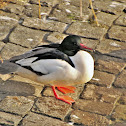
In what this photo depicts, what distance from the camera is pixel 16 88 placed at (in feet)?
16.1

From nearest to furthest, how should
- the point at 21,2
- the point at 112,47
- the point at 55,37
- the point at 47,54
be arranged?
the point at 47,54
the point at 112,47
the point at 55,37
the point at 21,2

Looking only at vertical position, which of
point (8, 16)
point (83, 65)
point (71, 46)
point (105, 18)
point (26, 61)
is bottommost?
point (8, 16)

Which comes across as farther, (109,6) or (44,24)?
(109,6)

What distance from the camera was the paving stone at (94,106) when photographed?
176 inches

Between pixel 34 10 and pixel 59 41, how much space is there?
4.60 feet

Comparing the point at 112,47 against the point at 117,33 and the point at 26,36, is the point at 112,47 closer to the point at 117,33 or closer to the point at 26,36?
the point at 117,33

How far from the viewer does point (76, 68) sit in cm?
466

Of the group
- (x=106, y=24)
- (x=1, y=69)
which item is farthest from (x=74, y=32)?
(x=1, y=69)

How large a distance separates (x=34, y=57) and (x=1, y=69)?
0.84 m

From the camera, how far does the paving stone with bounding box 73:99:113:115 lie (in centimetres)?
448

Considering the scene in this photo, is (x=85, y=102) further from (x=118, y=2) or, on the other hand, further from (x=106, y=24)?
(x=118, y=2)

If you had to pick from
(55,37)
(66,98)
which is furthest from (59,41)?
(66,98)

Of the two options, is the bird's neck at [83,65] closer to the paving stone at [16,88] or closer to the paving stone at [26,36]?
the paving stone at [16,88]

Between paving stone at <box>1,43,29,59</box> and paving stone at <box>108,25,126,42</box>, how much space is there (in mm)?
1840
